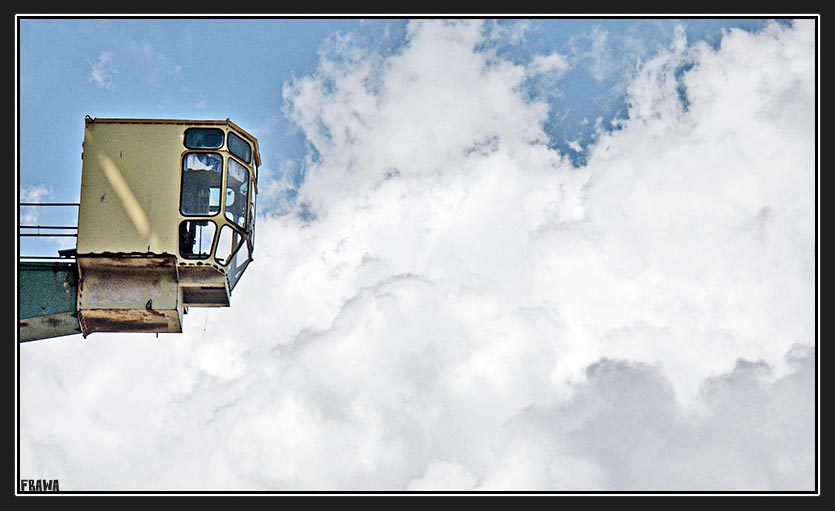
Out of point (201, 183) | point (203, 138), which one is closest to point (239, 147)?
point (203, 138)

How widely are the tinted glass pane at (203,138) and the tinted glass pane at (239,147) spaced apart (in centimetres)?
21

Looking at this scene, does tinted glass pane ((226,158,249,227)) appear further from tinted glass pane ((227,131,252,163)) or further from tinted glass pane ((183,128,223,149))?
tinted glass pane ((183,128,223,149))

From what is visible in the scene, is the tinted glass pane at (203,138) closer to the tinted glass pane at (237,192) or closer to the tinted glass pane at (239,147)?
the tinted glass pane at (239,147)

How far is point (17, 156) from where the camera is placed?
790 inches

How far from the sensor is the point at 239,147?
22766mm

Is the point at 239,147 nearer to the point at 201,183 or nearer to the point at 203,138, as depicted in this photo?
the point at 203,138

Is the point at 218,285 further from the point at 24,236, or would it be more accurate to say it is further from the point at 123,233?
the point at 24,236

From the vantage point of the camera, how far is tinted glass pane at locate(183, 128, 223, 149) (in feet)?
73.2

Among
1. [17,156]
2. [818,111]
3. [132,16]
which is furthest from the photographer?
[818,111]

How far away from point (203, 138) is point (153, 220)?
164 centimetres

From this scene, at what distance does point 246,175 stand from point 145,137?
→ 5.86 ft

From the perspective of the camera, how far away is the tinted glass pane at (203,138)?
878 inches

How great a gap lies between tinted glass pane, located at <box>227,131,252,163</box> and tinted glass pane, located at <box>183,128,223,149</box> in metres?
0.21

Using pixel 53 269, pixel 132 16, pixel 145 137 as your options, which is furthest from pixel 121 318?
pixel 132 16
